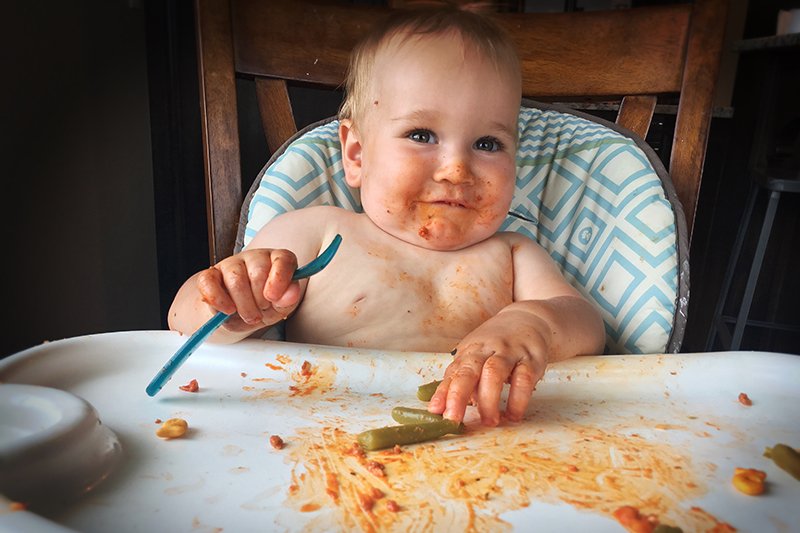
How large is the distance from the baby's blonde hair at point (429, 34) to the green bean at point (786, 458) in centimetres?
53

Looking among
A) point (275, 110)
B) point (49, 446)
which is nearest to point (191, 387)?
point (49, 446)

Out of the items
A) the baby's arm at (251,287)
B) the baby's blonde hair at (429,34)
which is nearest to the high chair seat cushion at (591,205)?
the baby's blonde hair at (429,34)

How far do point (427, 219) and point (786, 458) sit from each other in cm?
48

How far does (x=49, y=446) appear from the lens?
39 cm

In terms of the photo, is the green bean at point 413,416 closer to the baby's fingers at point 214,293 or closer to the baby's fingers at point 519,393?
the baby's fingers at point 519,393

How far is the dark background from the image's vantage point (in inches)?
41.5

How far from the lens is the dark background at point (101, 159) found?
1055 mm

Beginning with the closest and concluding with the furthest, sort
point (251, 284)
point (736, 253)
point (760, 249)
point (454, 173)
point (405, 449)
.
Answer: point (405, 449)
point (251, 284)
point (454, 173)
point (760, 249)
point (736, 253)

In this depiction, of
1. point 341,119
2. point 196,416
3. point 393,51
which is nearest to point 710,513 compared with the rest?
point 196,416

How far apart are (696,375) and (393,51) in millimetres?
528

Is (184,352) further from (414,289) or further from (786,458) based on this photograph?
(786,458)

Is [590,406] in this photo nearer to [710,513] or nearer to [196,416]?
[710,513]

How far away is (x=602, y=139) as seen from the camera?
3.25 ft

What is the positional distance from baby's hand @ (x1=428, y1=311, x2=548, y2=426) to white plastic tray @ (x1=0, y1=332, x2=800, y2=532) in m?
0.02
